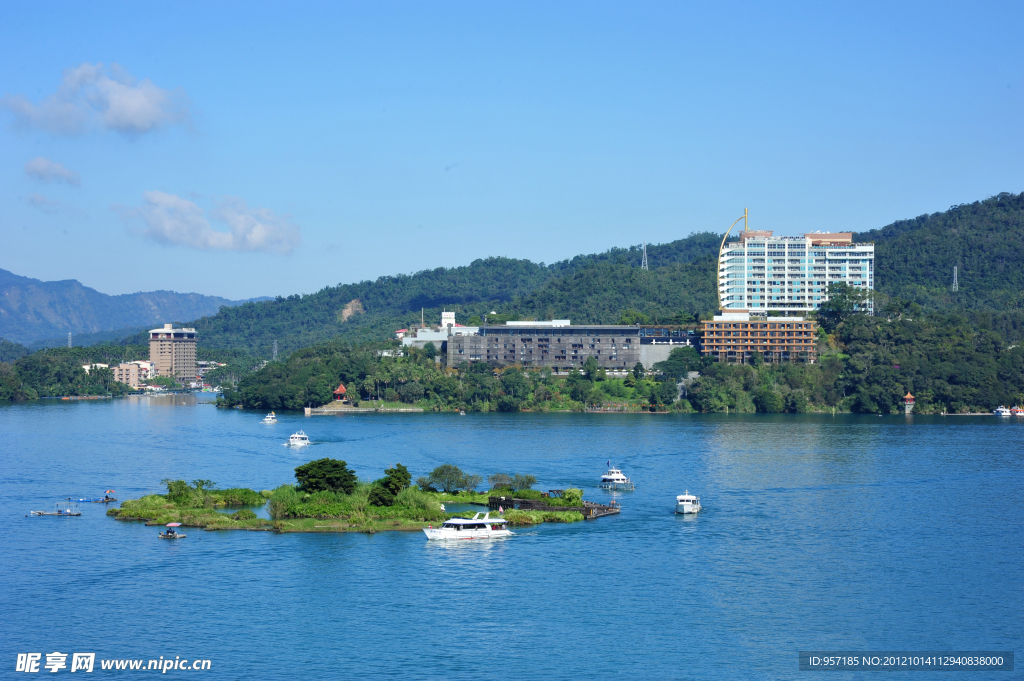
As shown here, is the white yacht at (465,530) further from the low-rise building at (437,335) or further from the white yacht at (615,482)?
the low-rise building at (437,335)

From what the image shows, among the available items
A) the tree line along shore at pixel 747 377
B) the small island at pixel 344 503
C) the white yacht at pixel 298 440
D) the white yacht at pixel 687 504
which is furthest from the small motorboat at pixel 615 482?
the tree line along shore at pixel 747 377

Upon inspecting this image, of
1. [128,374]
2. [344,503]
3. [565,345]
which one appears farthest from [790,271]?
[128,374]

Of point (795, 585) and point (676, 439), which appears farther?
point (676, 439)

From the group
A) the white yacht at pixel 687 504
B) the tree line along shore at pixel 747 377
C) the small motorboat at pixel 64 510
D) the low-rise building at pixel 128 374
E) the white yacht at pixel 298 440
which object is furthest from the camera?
the low-rise building at pixel 128 374

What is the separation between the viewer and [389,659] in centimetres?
2709

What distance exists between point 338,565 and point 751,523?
18.2 metres

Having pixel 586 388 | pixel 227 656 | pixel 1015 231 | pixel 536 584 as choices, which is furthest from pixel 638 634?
pixel 1015 231

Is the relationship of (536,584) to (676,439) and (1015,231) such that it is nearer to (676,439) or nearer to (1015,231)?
(676,439)

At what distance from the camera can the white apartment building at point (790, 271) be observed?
128625 mm

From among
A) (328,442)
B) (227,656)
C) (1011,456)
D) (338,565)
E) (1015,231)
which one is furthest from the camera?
(1015,231)

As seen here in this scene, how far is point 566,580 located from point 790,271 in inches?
4001

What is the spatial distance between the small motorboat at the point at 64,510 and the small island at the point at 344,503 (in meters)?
1.70

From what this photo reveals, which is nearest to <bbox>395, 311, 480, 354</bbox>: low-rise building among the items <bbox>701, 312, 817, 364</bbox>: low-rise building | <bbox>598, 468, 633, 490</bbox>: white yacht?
<bbox>701, 312, 817, 364</bbox>: low-rise building

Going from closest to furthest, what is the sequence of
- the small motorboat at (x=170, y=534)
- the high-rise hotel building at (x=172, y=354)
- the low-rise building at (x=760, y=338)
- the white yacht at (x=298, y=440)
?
the small motorboat at (x=170, y=534) → the white yacht at (x=298, y=440) → the low-rise building at (x=760, y=338) → the high-rise hotel building at (x=172, y=354)
